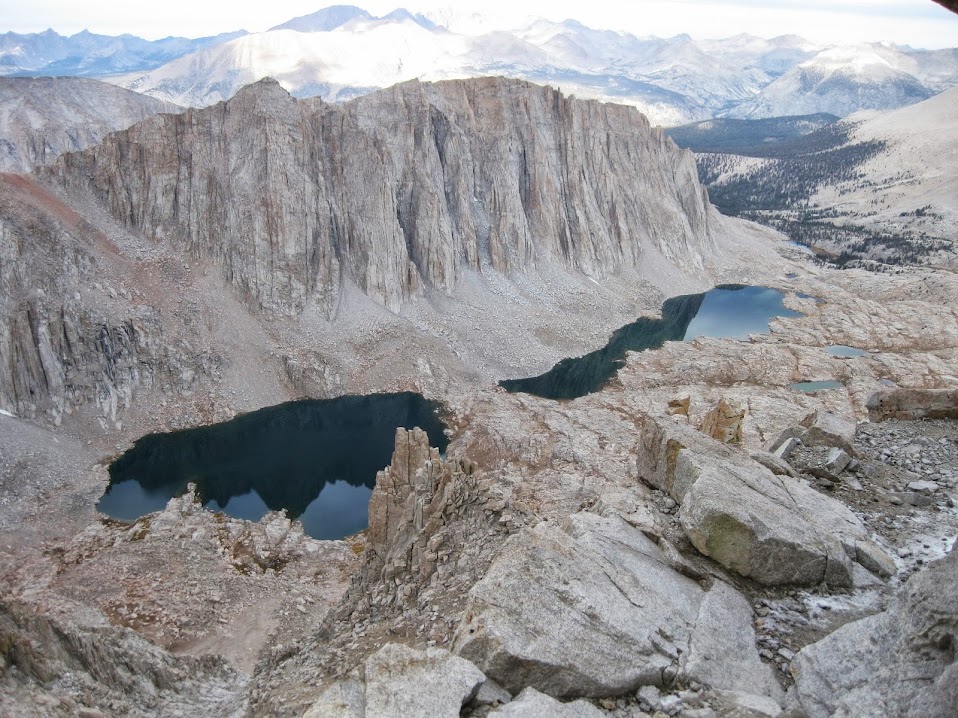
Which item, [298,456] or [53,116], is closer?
[298,456]

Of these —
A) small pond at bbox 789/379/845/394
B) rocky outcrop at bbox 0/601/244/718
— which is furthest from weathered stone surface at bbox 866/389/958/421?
small pond at bbox 789/379/845/394

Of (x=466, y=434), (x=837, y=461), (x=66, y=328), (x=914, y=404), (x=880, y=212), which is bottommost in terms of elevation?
(x=880, y=212)

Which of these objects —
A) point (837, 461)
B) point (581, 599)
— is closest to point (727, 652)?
point (581, 599)

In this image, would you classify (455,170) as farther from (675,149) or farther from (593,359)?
(675,149)

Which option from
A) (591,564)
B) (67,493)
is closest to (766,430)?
(591,564)

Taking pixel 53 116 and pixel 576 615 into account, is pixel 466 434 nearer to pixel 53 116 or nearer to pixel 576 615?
pixel 576 615

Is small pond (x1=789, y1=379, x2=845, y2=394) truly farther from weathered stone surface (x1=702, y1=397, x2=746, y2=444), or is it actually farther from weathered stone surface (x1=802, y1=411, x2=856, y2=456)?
weathered stone surface (x1=802, y1=411, x2=856, y2=456)

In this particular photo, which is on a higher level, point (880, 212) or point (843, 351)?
point (843, 351)

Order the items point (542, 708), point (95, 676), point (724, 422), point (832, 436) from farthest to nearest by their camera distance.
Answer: point (724, 422)
point (95, 676)
point (832, 436)
point (542, 708)
